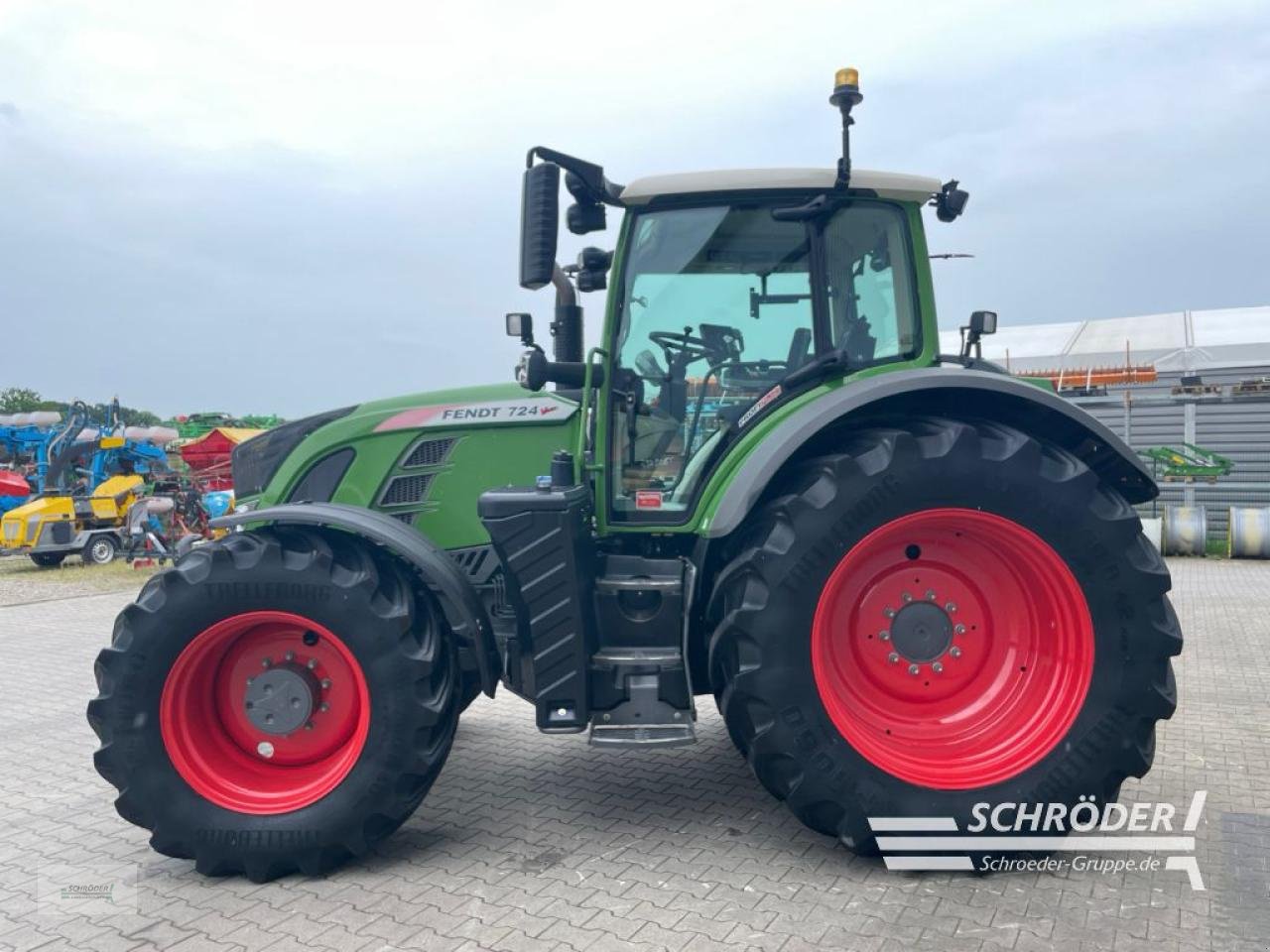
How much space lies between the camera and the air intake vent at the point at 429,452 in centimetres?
391

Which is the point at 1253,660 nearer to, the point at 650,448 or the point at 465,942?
the point at 650,448

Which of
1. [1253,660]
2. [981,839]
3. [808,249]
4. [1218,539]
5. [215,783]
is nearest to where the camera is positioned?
[981,839]

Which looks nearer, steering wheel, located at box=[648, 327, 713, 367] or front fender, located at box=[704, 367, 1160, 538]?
front fender, located at box=[704, 367, 1160, 538]

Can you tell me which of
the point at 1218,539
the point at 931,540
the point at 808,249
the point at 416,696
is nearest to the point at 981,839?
the point at 931,540

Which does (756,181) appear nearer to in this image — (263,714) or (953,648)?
(953,648)

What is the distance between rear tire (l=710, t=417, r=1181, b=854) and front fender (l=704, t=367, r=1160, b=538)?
13 centimetres

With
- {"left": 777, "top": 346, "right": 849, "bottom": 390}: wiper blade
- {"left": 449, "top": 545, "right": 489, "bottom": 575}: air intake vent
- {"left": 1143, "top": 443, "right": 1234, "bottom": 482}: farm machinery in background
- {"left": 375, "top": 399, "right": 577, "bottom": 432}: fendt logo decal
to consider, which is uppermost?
{"left": 777, "top": 346, "right": 849, "bottom": 390}: wiper blade

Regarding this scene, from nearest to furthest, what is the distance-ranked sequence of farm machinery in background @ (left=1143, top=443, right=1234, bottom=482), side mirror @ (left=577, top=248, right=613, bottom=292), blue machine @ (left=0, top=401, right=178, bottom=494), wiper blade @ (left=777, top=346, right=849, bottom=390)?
wiper blade @ (left=777, top=346, right=849, bottom=390), side mirror @ (left=577, top=248, right=613, bottom=292), farm machinery in background @ (left=1143, top=443, right=1234, bottom=482), blue machine @ (left=0, top=401, right=178, bottom=494)

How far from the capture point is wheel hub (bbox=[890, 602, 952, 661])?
10.8 ft

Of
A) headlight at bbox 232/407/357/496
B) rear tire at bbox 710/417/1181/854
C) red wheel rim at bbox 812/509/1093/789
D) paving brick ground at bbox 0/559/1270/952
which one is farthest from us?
headlight at bbox 232/407/357/496

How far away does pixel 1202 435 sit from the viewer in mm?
14453

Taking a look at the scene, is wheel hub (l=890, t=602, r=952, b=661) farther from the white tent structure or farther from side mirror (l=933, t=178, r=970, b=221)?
the white tent structure

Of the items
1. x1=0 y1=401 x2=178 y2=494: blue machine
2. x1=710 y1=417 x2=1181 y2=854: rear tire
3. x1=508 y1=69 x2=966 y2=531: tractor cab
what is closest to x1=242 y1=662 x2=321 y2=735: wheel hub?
x1=508 y1=69 x2=966 y2=531: tractor cab

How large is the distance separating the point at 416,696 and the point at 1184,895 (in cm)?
261
